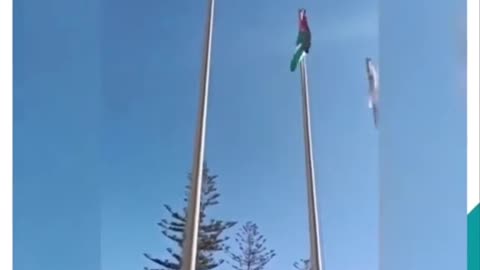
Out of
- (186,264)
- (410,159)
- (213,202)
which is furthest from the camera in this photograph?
(213,202)

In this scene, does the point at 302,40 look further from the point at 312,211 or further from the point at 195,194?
the point at 195,194

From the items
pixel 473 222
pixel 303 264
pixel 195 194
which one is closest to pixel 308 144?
pixel 195 194

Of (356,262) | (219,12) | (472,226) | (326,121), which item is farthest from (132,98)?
(472,226)

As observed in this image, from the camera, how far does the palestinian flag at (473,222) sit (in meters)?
1.71

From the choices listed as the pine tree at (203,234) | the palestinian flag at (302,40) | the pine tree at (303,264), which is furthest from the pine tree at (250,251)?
the palestinian flag at (302,40)

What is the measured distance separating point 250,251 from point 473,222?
4.17 metres

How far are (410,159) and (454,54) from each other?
360mm

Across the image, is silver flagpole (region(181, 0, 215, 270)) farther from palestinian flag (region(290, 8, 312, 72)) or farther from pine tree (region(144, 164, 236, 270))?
pine tree (region(144, 164, 236, 270))

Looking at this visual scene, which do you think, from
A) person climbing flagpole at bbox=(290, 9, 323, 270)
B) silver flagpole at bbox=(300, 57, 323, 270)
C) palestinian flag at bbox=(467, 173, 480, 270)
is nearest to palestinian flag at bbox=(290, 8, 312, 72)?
person climbing flagpole at bbox=(290, 9, 323, 270)

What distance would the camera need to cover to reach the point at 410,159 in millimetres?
2117

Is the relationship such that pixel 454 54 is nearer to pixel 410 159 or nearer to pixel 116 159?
pixel 410 159

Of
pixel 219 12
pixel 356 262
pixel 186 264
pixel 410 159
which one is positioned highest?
pixel 219 12

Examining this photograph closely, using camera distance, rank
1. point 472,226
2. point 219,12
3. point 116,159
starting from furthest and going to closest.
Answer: point 116,159
point 219,12
point 472,226

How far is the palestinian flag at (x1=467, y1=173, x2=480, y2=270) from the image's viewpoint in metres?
1.71
